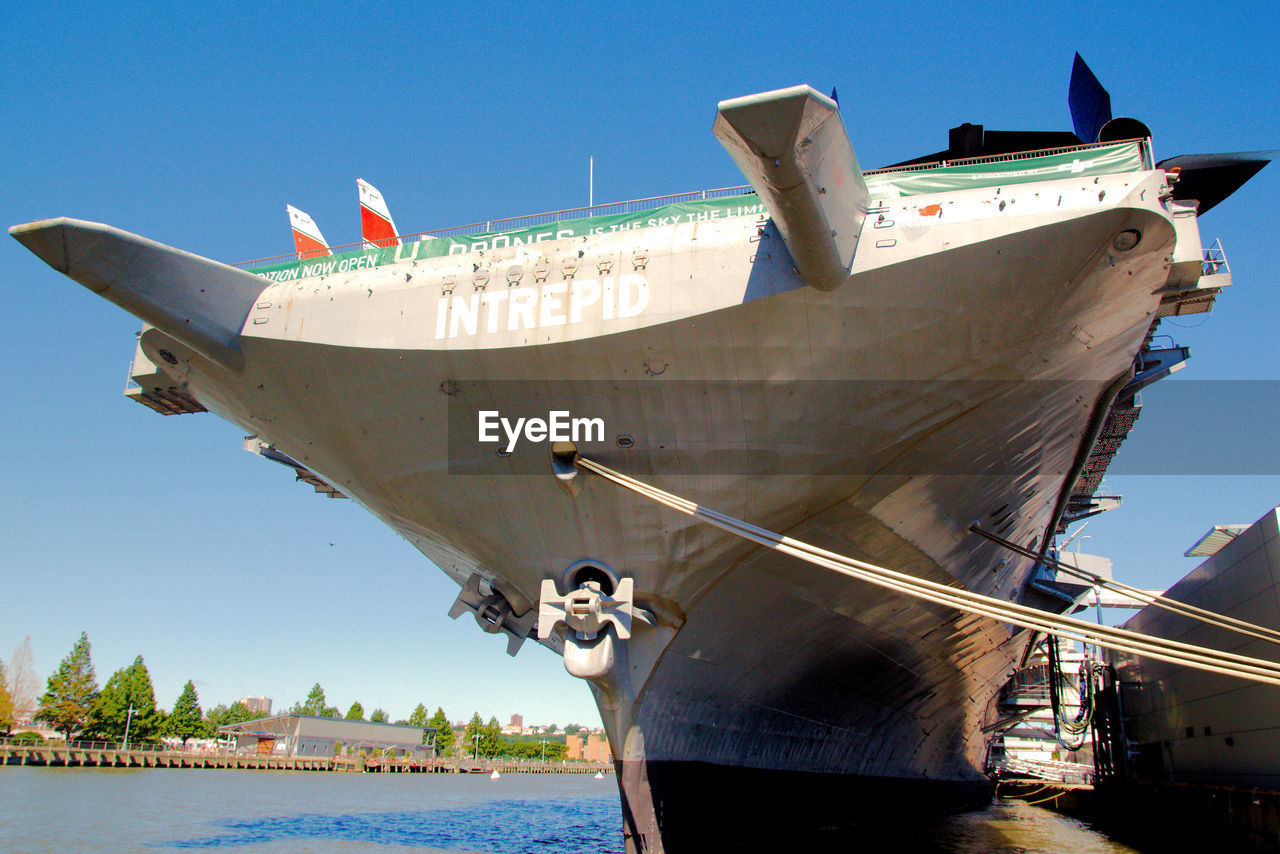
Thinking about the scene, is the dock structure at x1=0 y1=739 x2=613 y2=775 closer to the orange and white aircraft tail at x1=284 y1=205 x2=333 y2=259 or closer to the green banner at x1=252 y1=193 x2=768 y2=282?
the orange and white aircraft tail at x1=284 y1=205 x2=333 y2=259

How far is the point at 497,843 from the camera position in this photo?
15133 millimetres

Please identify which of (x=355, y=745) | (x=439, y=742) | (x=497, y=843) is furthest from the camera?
(x=439, y=742)

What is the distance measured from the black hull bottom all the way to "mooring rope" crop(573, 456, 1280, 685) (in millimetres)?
Result: 2996

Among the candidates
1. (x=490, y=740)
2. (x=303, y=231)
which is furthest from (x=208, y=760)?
(x=303, y=231)

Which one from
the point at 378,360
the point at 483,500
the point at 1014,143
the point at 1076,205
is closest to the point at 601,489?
the point at 483,500

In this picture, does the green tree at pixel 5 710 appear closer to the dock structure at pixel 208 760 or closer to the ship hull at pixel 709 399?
the dock structure at pixel 208 760

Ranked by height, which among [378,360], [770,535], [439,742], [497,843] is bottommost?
[439,742]

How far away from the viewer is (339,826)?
57.8 feet

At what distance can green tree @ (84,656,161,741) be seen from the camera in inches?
1752

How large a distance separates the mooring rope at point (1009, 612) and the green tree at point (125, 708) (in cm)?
4966

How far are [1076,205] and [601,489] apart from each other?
4.96 meters

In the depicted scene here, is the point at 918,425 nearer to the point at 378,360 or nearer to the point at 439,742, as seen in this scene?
the point at 378,360

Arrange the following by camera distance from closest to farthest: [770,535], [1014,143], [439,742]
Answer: [770,535], [1014,143], [439,742]

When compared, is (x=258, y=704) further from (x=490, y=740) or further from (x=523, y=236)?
(x=523, y=236)
